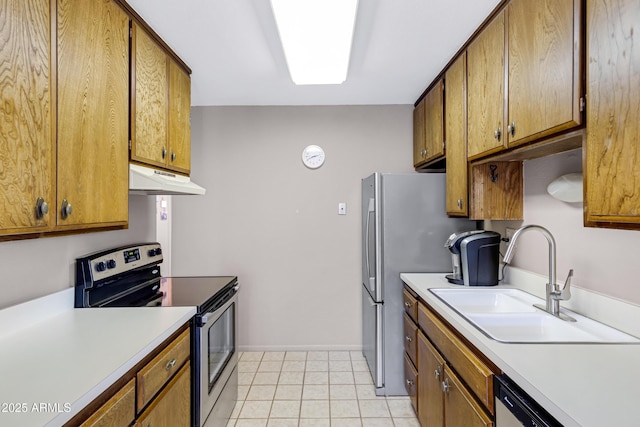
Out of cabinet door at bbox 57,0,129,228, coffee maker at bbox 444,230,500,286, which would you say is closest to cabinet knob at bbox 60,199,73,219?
cabinet door at bbox 57,0,129,228

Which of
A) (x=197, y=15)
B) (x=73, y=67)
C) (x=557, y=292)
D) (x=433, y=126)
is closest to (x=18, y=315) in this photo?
(x=73, y=67)

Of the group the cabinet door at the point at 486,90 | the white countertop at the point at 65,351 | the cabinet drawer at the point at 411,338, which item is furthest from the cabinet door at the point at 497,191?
the white countertop at the point at 65,351

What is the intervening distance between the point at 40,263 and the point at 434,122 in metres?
2.57

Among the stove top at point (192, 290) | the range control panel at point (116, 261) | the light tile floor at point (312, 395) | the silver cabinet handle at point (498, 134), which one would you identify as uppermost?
the silver cabinet handle at point (498, 134)

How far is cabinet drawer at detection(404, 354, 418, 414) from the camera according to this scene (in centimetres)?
208

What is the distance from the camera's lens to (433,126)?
2.63m

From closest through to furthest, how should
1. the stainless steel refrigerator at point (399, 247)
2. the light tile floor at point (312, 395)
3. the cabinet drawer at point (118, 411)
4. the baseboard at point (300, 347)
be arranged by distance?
1. the cabinet drawer at point (118, 411)
2. the light tile floor at point (312, 395)
3. the stainless steel refrigerator at point (399, 247)
4. the baseboard at point (300, 347)

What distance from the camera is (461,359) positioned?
1.39m

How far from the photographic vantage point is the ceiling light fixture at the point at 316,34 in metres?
1.53

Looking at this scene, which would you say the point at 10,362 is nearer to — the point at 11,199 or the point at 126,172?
the point at 11,199

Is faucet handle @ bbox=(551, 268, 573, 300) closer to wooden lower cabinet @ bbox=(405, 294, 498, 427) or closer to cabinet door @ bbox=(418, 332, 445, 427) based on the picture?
wooden lower cabinet @ bbox=(405, 294, 498, 427)

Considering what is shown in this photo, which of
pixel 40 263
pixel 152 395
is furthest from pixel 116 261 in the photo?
pixel 152 395

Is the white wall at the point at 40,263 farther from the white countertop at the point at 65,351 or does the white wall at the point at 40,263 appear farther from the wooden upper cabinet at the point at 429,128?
the wooden upper cabinet at the point at 429,128

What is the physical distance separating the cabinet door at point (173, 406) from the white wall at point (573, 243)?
185cm
